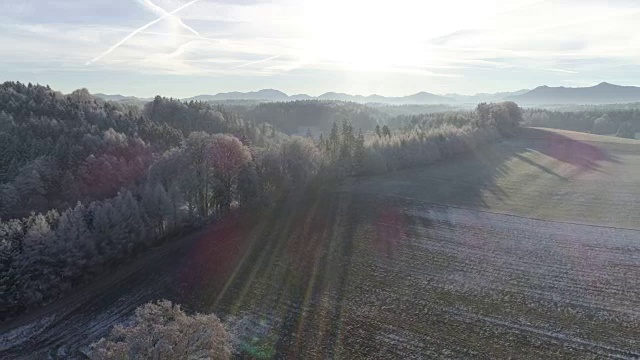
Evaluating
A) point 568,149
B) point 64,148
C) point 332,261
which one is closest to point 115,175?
point 64,148

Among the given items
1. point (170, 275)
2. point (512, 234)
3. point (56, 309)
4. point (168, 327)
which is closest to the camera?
point (168, 327)

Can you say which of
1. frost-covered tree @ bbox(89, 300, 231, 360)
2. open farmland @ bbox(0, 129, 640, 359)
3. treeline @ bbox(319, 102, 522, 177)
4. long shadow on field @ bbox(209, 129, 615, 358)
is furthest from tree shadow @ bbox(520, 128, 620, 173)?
frost-covered tree @ bbox(89, 300, 231, 360)

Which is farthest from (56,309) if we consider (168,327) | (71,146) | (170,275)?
(71,146)

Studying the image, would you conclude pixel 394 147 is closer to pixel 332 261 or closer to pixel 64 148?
pixel 332 261

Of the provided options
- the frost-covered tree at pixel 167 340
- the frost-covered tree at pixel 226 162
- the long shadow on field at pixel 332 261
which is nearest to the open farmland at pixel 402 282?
the long shadow on field at pixel 332 261

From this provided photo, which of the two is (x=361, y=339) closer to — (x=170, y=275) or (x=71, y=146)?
(x=170, y=275)
